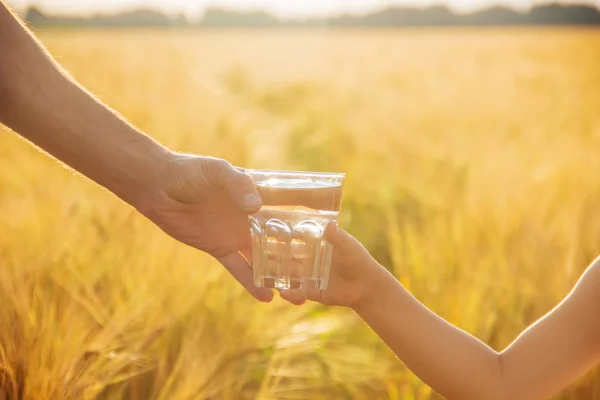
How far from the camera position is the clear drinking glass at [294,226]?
3.29 ft

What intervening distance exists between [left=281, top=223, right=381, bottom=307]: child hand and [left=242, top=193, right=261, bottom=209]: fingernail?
14 centimetres

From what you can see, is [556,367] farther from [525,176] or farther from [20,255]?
[525,176]

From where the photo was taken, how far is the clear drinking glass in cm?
100

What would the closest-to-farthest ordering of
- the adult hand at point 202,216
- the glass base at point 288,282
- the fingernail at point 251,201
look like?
1. the fingernail at point 251,201
2. the glass base at point 288,282
3. the adult hand at point 202,216

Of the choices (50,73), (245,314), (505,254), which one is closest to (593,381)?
(505,254)

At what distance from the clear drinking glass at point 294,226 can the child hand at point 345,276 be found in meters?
0.02

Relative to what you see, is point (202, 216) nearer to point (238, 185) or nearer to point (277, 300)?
point (238, 185)

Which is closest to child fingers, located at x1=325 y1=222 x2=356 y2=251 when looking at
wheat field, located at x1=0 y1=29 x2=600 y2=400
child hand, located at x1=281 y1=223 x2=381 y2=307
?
child hand, located at x1=281 y1=223 x2=381 y2=307

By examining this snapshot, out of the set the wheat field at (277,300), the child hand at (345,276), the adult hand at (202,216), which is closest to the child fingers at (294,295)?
the child hand at (345,276)

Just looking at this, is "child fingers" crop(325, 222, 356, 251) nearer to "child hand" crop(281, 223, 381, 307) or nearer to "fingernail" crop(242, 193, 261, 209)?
"child hand" crop(281, 223, 381, 307)

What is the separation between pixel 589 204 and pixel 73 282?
1.81m

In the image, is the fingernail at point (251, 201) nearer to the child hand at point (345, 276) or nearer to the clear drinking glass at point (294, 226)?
the clear drinking glass at point (294, 226)

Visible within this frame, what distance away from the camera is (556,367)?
45.8 inches

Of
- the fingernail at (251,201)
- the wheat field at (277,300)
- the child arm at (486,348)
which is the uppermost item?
the fingernail at (251,201)
